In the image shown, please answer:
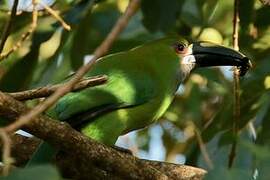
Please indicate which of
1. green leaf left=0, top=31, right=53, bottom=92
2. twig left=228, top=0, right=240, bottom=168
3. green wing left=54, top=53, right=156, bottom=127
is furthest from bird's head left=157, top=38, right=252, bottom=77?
green leaf left=0, top=31, right=53, bottom=92

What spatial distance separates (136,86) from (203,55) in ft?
1.44

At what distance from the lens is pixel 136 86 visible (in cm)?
302

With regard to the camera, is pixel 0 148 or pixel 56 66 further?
pixel 56 66

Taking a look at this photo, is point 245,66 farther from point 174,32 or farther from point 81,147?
point 81,147

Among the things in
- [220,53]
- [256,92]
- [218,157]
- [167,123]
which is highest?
[220,53]

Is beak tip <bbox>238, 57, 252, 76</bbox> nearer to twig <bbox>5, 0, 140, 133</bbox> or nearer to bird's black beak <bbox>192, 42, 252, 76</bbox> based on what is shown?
bird's black beak <bbox>192, 42, 252, 76</bbox>

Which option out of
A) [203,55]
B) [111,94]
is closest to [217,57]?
[203,55]

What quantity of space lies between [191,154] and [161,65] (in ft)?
1.31

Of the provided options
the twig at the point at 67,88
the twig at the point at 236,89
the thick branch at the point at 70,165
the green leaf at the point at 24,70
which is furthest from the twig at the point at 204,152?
the twig at the point at 67,88

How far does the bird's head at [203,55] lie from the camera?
313 centimetres

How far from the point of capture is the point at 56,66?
3.55 meters

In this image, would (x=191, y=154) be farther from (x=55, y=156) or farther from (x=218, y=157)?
(x=55, y=156)

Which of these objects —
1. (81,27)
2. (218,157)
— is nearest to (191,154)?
(218,157)

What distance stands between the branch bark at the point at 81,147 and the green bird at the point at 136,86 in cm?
29
